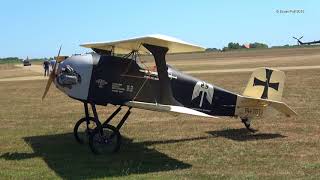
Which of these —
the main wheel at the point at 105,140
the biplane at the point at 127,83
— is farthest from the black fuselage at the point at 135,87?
the main wheel at the point at 105,140

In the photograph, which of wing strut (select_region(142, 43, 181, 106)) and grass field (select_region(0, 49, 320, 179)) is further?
wing strut (select_region(142, 43, 181, 106))

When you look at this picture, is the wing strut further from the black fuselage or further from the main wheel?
the main wheel

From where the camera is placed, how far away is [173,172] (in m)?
8.69

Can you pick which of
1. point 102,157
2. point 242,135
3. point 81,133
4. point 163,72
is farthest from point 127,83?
point 242,135

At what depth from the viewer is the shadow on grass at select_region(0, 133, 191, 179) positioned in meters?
8.84

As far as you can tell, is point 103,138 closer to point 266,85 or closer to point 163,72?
point 163,72

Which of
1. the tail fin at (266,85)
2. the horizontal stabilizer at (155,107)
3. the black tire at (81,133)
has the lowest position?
the black tire at (81,133)

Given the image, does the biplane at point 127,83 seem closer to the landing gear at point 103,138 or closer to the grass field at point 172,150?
the landing gear at point 103,138

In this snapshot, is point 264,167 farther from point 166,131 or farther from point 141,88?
point 166,131

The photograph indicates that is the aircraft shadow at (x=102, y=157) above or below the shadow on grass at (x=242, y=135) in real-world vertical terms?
below

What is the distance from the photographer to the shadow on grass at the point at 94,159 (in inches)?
348

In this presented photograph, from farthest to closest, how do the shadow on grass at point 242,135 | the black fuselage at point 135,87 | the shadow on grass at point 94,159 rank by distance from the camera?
the shadow on grass at point 242,135, the black fuselage at point 135,87, the shadow on grass at point 94,159

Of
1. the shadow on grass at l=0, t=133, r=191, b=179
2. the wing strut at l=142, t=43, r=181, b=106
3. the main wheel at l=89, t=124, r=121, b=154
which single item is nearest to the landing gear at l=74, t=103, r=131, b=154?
the main wheel at l=89, t=124, r=121, b=154

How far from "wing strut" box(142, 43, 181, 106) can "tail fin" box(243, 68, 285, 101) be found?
2679 mm
